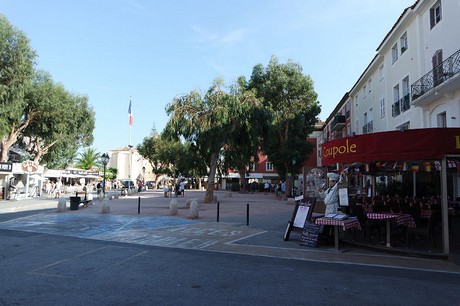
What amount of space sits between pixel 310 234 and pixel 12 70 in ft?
91.9

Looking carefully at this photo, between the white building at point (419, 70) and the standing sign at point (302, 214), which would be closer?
the standing sign at point (302, 214)

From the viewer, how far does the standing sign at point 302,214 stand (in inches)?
397

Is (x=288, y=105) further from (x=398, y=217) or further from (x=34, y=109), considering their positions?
(x=398, y=217)

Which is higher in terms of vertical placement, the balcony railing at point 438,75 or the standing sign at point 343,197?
the balcony railing at point 438,75

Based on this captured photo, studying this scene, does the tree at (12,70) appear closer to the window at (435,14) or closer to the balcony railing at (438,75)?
the balcony railing at (438,75)

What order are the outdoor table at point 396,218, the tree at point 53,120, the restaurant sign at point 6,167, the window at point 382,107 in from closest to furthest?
the outdoor table at point 396,218 < the window at point 382,107 < the restaurant sign at point 6,167 < the tree at point 53,120

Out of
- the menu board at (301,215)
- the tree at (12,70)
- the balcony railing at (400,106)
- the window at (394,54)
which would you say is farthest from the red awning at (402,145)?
the tree at (12,70)

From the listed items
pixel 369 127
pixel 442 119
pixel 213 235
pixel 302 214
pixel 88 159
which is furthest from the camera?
pixel 88 159

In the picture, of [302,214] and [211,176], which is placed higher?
[211,176]

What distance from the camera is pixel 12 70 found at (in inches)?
1114

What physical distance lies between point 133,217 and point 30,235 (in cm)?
556

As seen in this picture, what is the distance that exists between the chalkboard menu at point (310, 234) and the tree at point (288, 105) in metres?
24.0

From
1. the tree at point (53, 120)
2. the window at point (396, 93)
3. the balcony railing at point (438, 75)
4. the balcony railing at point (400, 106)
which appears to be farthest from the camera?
the tree at point (53, 120)

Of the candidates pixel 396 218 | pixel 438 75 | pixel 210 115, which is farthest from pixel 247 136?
pixel 396 218
